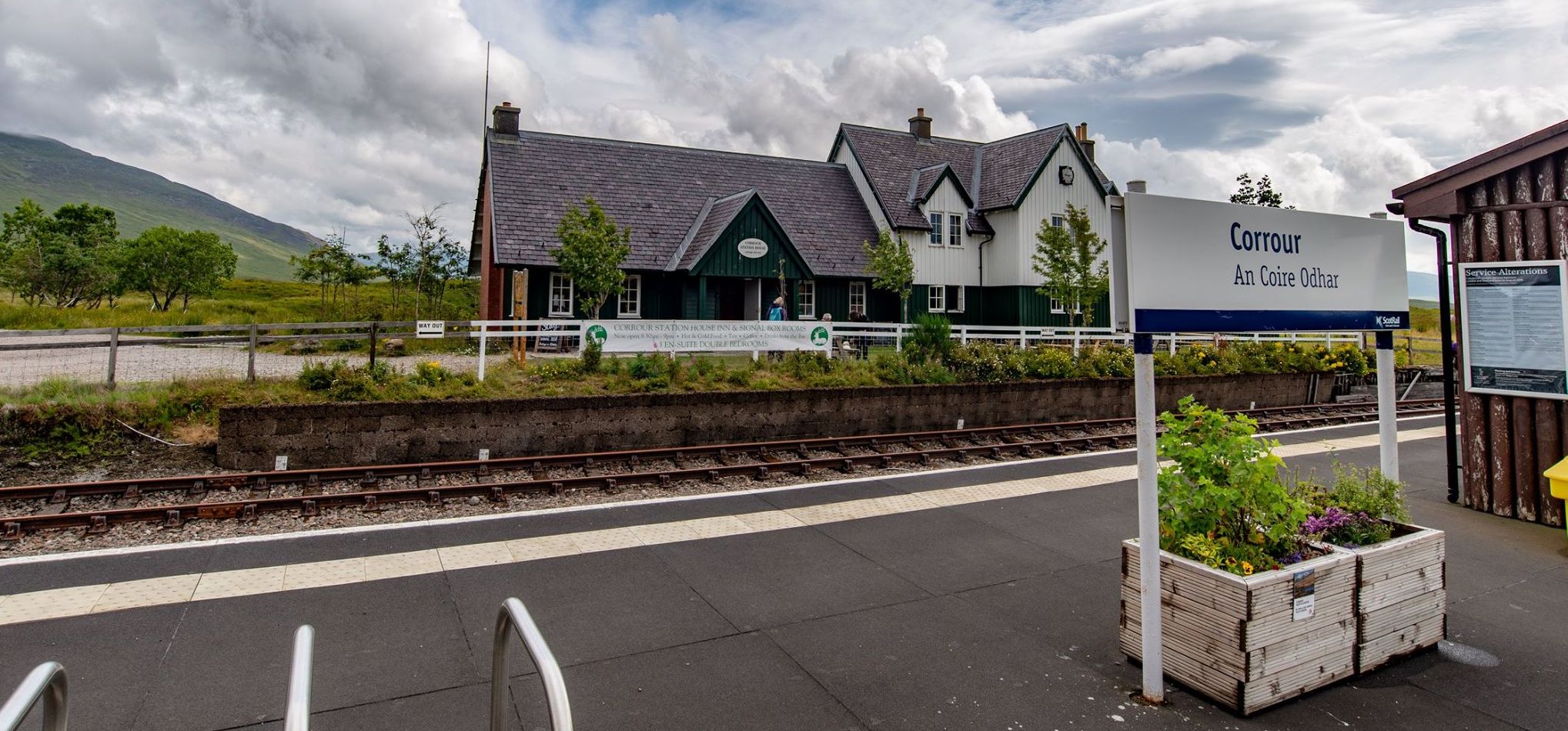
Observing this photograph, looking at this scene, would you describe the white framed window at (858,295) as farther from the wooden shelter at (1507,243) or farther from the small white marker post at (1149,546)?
the small white marker post at (1149,546)

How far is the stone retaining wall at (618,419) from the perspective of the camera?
37.7 ft

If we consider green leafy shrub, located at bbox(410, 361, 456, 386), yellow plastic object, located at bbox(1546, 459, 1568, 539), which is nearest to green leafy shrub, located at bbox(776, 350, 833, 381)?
green leafy shrub, located at bbox(410, 361, 456, 386)

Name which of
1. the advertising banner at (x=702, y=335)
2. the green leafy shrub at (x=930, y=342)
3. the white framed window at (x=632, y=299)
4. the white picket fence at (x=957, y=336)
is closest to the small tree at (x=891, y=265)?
the white picket fence at (x=957, y=336)

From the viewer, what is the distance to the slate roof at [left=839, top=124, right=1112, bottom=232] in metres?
32.0

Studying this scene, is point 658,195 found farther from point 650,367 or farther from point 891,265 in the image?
point 650,367

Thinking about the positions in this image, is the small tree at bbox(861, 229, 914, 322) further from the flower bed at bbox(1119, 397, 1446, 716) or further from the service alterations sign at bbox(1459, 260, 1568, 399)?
the flower bed at bbox(1119, 397, 1446, 716)

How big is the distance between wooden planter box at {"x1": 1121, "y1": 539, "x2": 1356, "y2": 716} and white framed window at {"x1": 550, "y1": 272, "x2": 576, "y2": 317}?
22032mm

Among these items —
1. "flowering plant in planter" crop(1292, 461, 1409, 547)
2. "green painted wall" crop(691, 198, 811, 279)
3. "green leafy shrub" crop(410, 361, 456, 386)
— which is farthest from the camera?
"green painted wall" crop(691, 198, 811, 279)

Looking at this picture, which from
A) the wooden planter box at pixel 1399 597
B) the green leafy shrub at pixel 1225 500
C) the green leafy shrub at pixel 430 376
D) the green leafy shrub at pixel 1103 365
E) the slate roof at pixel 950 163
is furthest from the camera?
the slate roof at pixel 950 163

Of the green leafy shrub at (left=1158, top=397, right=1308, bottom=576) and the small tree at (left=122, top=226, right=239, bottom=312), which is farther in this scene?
the small tree at (left=122, top=226, right=239, bottom=312)

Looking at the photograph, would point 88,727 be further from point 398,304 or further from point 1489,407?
point 398,304

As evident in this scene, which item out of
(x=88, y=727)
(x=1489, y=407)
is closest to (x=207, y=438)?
(x=88, y=727)

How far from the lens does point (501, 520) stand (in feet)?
29.0

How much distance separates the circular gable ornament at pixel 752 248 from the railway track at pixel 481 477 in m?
12.6
